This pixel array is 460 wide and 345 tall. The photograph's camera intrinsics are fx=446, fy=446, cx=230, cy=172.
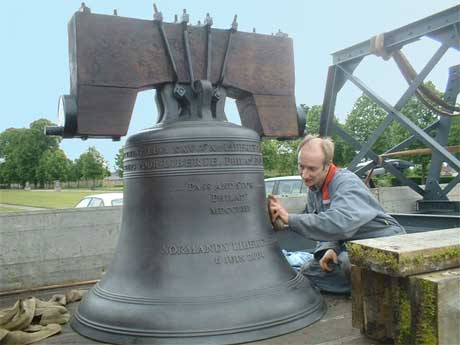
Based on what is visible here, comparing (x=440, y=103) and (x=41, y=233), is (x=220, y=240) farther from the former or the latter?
(x=440, y=103)

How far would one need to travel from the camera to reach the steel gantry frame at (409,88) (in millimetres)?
5871

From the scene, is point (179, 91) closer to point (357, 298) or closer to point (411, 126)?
point (357, 298)

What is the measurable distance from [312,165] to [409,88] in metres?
4.23

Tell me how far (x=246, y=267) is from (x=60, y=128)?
1430 millimetres

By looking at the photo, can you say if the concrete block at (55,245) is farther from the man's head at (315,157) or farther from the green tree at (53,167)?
the green tree at (53,167)

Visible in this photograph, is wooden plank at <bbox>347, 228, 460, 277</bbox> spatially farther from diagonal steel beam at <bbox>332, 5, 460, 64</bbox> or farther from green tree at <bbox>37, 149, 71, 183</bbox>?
green tree at <bbox>37, 149, 71, 183</bbox>

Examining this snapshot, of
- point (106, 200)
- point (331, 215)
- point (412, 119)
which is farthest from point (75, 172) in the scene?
point (331, 215)

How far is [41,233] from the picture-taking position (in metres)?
4.64

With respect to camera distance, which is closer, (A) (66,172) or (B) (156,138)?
(B) (156,138)

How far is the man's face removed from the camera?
10.3ft

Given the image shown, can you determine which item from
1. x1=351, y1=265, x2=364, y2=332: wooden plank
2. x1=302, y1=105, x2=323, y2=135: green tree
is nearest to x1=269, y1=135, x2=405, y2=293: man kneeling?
x1=351, y1=265, x2=364, y2=332: wooden plank

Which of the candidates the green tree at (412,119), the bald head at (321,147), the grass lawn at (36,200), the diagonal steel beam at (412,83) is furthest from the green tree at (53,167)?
the bald head at (321,147)

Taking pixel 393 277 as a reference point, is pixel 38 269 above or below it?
below

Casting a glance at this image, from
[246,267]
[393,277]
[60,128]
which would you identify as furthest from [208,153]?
[393,277]
